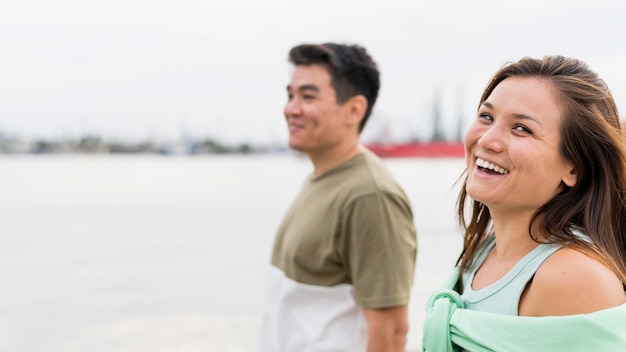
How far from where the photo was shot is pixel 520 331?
1.18 metres

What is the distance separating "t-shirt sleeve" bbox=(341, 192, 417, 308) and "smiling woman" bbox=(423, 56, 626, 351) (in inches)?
27.0

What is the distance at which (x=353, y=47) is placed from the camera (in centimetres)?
246

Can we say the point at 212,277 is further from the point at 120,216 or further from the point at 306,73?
the point at 120,216

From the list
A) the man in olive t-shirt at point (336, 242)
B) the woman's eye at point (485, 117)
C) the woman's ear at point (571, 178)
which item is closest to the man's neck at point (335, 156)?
the man in olive t-shirt at point (336, 242)

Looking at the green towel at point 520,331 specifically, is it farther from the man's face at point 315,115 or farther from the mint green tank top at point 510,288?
the man's face at point 315,115

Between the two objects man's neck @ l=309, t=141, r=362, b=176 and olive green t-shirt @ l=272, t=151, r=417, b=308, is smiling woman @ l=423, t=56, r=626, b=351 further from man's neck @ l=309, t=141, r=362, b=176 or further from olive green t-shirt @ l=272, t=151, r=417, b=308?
man's neck @ l=309, t=141, r=362, b=176

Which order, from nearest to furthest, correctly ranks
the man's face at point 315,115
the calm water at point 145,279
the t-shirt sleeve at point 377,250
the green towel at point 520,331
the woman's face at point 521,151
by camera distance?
the green towel at point 520,331
the woman's face at point 521,151
the t-shirt sleeve at point 377,250
the man's face at point 315,115
the calm water at point 145,279

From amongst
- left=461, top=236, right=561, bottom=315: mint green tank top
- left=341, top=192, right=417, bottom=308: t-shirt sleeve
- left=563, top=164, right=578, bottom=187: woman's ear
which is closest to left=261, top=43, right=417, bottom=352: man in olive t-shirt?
left=341, top=192, right=417, bottom=308: t-shirt sleeve

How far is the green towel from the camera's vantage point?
1.13 m

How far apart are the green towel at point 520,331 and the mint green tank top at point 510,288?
34 mm

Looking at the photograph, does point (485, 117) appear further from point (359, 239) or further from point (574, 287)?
point (359, 239)

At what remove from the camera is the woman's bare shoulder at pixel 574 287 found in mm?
1154

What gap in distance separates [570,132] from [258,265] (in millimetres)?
7398

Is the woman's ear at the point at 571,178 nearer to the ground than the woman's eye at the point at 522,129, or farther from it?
nearer to the ground
